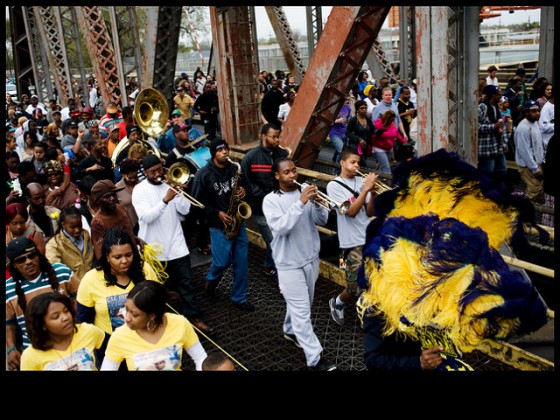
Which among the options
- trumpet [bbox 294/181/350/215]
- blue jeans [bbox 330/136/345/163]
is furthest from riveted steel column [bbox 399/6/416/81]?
trumpet [bbox 294/181/350/215]

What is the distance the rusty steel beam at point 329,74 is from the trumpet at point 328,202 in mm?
2251

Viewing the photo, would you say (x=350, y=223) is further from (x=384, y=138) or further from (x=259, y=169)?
(x=384, y=138)

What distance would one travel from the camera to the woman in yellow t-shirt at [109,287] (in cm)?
436

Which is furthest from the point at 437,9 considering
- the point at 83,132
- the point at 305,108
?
the point at 83,132

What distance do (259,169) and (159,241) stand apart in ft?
5.19

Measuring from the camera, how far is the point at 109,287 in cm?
440

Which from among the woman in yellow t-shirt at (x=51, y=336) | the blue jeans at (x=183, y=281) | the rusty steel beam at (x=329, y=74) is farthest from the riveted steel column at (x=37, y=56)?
the woman in yellow t-shirt at (x=51, y=336)

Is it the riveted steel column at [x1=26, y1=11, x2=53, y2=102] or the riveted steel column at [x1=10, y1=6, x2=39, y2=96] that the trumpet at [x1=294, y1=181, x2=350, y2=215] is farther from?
the riveted steel column at [x1=10, y1=6, x2=39, y2=96]

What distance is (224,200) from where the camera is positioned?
6.55 m

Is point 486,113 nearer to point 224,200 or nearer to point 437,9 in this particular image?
point 437,9

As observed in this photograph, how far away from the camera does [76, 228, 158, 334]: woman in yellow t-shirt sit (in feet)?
14.3

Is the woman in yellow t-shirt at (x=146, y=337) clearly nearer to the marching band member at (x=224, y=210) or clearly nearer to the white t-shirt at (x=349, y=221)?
the white t-shirt at (x=349, y=221)

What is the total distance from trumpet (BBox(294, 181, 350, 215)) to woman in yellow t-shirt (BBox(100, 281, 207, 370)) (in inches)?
76.4

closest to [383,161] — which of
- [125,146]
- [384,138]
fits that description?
[384,138]
